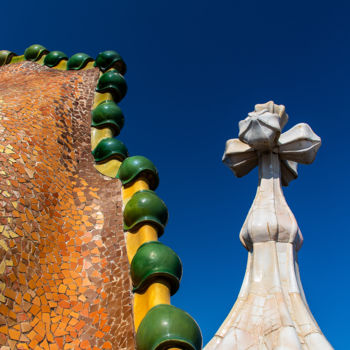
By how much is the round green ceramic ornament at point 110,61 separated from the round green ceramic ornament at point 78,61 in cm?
17

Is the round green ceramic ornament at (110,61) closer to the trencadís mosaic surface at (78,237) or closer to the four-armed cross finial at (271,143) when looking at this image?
the trencadís mosaic surface at (78,237)

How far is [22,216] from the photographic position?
2873 mm

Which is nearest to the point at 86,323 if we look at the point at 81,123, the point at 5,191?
the point at 5,191

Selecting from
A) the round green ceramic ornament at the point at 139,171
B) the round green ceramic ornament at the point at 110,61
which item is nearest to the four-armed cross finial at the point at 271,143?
the round green ceramic ornament at the point at 139,171

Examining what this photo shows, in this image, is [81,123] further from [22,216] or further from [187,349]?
[187,349]

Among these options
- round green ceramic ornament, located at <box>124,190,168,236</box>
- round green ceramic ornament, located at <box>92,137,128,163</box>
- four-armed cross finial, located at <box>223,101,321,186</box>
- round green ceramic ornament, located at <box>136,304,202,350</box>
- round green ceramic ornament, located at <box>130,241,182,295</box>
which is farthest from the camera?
four-armed cross finial, located at <box>223,101,321,186</box>

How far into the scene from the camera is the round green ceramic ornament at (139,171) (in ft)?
11.6

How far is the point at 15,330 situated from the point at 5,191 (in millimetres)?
959

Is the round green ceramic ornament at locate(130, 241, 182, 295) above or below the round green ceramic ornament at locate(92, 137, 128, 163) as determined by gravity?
below

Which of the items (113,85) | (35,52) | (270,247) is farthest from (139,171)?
(35,52)

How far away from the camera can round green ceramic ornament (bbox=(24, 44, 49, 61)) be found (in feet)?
19.1

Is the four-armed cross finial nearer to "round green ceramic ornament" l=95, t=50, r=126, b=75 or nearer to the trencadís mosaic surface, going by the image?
the trencadís mosaic surface

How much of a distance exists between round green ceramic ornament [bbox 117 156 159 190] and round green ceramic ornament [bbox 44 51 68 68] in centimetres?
259

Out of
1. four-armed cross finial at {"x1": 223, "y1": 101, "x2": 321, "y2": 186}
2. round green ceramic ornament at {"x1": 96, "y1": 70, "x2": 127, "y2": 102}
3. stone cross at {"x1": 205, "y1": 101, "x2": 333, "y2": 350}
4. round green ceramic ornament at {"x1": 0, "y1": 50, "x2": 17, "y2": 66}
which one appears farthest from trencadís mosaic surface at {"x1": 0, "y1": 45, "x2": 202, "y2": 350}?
round green ceramic ornament at {"x1": 0, "y1": 50, "x2": 17, "y2": 66}
